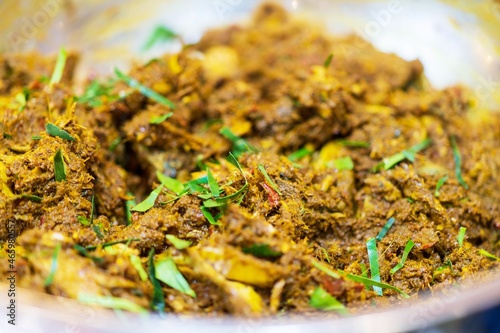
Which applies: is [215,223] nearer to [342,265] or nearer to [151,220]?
[151,220]

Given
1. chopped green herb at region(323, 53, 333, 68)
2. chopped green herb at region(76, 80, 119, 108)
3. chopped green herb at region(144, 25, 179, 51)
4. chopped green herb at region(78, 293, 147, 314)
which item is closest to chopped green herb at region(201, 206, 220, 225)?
chopped green herb at region(78, 293, 147, 314)

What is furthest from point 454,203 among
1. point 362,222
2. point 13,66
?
point 13,66

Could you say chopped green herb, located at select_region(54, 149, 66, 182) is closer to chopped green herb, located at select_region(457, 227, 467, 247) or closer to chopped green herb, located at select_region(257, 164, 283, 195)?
chopped green herb, located at select_region(257, 164, 283, 195)

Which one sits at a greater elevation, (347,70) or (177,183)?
(347,70)

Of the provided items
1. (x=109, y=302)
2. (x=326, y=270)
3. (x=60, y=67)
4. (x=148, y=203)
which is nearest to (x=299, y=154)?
(x=148, y=203)

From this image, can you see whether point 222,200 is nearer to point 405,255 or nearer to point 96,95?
point 405,255

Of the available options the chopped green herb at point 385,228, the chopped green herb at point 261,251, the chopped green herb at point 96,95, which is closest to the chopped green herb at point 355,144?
the chopped green herb at point 385,228
